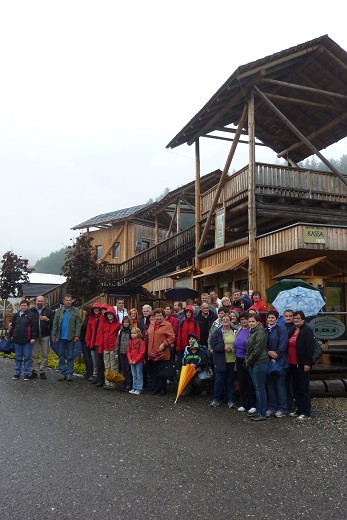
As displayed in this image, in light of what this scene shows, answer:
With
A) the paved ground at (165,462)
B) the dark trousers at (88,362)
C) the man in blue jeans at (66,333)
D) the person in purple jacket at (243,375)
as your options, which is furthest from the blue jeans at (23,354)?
the person in purple jacket at (243,375)

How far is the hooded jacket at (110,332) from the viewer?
934 centimetres

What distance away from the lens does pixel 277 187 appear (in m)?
15.1

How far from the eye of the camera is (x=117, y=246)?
102 feet

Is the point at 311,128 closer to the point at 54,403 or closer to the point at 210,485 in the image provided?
the point at 54,403

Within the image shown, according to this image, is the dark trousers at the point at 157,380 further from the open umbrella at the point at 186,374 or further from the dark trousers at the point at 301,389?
the dark trousers at the point at 301,389

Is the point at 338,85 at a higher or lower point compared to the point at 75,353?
higher

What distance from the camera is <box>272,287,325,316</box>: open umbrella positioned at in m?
8.77

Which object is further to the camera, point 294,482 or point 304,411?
point 304,411

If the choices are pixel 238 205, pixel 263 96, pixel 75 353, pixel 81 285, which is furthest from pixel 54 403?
pixel 263 96

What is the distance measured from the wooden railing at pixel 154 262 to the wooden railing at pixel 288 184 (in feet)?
18.5

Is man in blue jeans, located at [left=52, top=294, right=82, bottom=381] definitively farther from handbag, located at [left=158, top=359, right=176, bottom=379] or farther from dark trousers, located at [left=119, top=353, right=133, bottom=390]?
handbag, located at [left=158, top=359, right=176, bottom=379]

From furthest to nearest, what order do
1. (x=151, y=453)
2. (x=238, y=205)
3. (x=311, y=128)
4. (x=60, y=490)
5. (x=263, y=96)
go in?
(x=311, y=128)
(x=238, y=205)
(x=263, y=96)
(x=151, y=453)
(x=60, y=490)

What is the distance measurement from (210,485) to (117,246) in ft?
90.2

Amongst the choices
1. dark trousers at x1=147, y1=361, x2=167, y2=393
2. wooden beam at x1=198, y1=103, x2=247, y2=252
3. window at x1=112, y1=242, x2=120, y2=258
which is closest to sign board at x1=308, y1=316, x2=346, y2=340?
dark trousers at x1=147, y1=361, x2=167, y2=393
